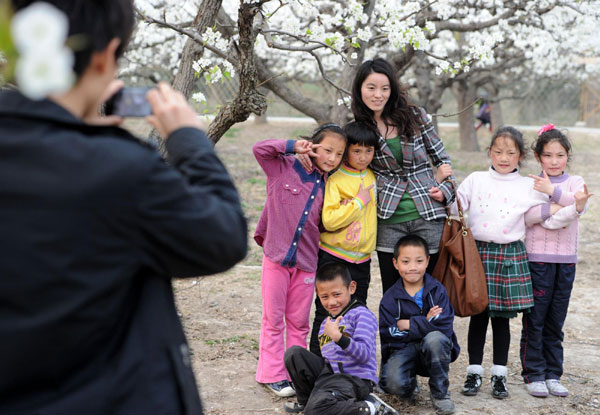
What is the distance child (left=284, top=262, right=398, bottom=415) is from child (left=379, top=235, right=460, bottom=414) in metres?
0.18

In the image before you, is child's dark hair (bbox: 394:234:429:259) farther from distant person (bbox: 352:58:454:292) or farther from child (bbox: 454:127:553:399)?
child (bbox: 454:127:553:399)

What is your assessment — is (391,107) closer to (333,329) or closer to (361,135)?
(361,135)

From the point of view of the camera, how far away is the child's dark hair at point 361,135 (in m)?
3.57

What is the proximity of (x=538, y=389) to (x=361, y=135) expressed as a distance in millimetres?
1662

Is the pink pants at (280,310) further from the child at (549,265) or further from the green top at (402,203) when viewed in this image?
the child at (549,265)

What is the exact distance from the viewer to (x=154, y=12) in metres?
9.27

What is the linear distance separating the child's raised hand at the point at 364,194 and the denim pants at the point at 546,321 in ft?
3.21

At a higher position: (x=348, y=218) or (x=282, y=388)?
(x=348, y=218)

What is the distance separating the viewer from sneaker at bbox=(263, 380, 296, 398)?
3742 millimetres

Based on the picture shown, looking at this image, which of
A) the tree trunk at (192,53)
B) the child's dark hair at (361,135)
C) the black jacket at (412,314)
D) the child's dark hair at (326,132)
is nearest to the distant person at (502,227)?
the black jacket at (412,314)

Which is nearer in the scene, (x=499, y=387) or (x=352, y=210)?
(x=352, y=210)

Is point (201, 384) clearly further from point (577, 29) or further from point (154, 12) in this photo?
point (577, 29)

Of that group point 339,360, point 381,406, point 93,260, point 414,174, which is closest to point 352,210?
point 414,174

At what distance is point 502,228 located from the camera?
3.74 m
